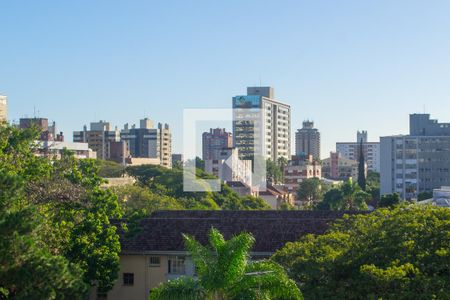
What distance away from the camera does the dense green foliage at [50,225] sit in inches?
632

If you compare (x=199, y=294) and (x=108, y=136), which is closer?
(x=199, y=294)

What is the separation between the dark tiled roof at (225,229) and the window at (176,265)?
419 mm

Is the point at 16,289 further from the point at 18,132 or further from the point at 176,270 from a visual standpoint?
the point at 176,270

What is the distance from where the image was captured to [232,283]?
19.0 m

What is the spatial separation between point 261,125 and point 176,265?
327ft

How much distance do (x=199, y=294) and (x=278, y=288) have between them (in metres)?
1.95

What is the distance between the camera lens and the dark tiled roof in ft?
101

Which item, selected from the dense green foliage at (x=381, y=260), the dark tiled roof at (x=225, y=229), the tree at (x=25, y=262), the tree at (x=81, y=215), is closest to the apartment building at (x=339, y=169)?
the dark tiled roof at (x=225, y=229)

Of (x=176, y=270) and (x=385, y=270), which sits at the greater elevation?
(x=385, y=270)

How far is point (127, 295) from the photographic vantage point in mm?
31453

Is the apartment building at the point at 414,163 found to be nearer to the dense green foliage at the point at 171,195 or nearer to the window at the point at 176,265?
the dense green foliage at the point at 171,195

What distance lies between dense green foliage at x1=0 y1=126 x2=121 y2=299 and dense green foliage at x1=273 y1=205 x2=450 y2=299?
6013 millimetres

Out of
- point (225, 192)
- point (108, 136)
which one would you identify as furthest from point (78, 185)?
point (108, 136)

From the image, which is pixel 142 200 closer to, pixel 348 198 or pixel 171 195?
pixel 171 195
